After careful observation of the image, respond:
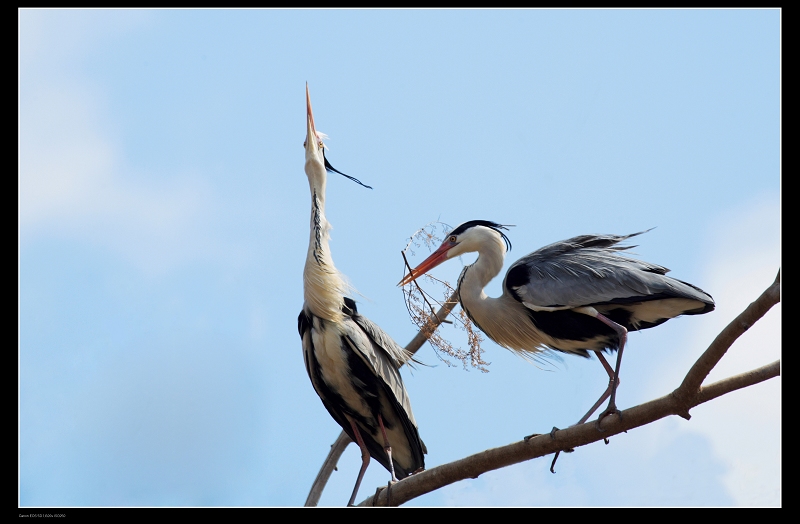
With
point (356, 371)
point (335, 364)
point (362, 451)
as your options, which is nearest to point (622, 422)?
point (356, 371)

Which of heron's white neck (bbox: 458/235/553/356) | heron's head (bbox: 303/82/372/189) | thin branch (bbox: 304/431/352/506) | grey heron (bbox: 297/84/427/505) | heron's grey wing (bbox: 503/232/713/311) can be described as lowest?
thin branch (bbox: 304/431/352/506)

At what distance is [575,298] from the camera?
5.79 metres

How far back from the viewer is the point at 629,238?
6250 millimetres

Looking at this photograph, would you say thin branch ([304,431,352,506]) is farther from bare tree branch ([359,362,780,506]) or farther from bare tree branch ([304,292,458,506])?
bare tree branch ([359,362,780,506])

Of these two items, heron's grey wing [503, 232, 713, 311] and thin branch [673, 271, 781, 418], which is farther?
heron's grey wing [503, 232, 713, 311]

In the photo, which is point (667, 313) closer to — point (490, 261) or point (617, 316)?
point (617, 316)

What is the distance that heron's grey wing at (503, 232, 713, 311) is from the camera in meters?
5.64

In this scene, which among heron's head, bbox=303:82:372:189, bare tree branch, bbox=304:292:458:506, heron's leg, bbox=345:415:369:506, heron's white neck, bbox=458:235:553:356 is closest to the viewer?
heron's white neck, bbox=458:235:553:356

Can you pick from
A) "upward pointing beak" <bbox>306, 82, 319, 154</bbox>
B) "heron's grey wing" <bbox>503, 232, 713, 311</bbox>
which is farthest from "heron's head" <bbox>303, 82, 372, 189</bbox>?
"heron's grey wing" <bbox>503, 232, 713, 311</bbox>

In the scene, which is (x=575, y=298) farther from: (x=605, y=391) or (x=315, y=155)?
(x=315, y=155)

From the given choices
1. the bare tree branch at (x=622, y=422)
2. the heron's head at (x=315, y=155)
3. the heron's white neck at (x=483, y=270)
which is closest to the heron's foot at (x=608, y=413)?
the bare tree branch at (x=622, y=422)

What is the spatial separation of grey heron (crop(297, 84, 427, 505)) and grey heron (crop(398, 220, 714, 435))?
541 millimetres

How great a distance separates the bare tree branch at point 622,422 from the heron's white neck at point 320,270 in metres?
1.62
